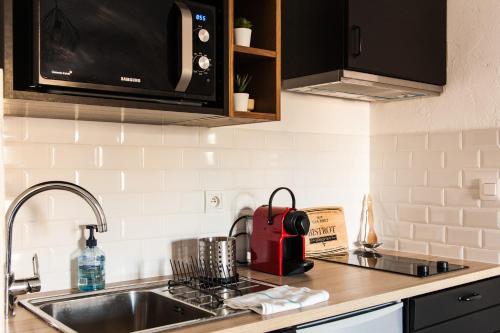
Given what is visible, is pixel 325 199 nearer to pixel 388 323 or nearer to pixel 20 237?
pixel 388 323

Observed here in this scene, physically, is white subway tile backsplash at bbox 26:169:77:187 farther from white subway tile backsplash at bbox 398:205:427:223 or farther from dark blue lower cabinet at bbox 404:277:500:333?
white subway tile backsplash at bbox 398:205:427:223

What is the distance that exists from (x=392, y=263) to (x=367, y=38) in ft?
3.00

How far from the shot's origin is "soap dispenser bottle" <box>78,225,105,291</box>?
182 cm

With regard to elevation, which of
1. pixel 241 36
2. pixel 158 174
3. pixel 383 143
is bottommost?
pixel 158 174

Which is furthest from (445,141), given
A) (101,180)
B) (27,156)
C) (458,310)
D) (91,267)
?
(27,156)

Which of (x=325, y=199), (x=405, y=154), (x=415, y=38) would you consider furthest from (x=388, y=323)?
(x=415, y=38)

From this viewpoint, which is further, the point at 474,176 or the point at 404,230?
the point at 404,230

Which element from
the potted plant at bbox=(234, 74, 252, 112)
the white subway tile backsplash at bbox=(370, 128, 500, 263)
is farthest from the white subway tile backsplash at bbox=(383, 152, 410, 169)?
the potted plant at bbox=(234, 74, 252, 112)

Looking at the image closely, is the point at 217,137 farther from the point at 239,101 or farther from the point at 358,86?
the point at 358,86

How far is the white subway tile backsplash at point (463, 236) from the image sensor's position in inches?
94.1

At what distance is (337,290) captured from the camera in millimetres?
1830

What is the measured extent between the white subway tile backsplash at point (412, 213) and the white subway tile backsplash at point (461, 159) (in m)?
0.24

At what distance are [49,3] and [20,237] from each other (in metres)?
0.74

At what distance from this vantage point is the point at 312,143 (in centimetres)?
258
